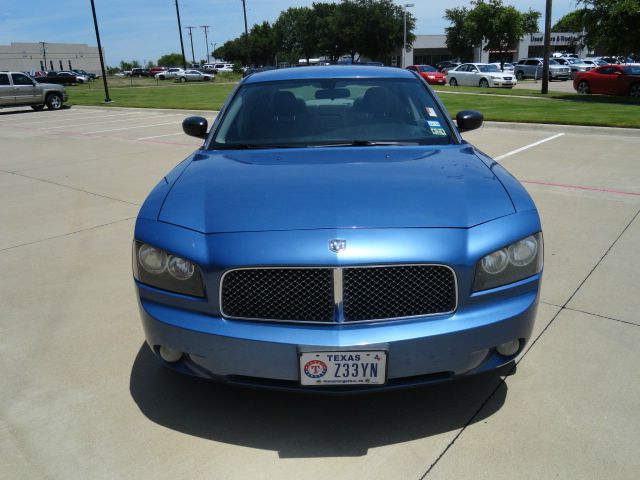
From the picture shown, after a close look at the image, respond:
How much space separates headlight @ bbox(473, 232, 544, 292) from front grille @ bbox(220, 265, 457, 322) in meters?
0.16

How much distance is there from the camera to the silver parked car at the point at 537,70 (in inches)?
1515

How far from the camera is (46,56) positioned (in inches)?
3851

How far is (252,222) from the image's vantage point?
2.29 meters

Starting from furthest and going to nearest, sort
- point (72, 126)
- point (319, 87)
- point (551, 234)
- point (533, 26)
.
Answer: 1. point (533, 26)
2. point (72, 126)
3. point (551, 234)
4. point (319, 87)

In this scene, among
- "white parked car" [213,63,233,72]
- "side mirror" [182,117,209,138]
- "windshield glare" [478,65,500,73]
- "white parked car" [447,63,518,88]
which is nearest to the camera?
"side mirror" [182,117,209,138]

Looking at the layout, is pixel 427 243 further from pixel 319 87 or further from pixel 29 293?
pixel 29 293

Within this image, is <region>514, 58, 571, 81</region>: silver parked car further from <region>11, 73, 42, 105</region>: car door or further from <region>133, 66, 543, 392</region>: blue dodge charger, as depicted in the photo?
<region>133, 66, 543, 392</region>: blue dodge charger

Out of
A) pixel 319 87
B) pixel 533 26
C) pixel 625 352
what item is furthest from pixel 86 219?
pixel 533 26

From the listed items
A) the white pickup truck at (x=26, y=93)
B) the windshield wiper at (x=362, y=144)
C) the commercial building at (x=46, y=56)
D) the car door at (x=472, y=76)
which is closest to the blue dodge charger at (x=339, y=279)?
the windshield wiper at (x=362, y=144)

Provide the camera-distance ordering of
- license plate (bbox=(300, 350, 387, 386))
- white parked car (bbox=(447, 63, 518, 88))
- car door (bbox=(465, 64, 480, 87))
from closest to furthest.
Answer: license plate (bbox=(300, 350, 387, 386)), white parked car (bbox=(447, 63, 518, 88)), car door (bbox=(465, 64, 480, 87))

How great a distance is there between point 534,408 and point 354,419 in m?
0.89

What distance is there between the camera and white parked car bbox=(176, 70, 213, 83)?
2361 inches

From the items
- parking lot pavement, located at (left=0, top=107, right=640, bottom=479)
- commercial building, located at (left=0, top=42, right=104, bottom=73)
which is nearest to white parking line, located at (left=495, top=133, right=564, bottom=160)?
parking lot pavement, located at (left=0, top=107, right=640, bottom=479)

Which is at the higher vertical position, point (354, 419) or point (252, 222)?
point (252, 222)
